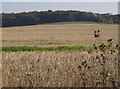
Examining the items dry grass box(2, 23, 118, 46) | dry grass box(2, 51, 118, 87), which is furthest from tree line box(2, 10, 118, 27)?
dry grass box(2, 51, 118, 87)

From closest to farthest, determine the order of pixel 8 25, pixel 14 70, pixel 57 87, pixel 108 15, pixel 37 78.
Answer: pixel 57 87 → pixel 37 78 → pixel 14 70 → pixel 8 25 → pixel 108 15

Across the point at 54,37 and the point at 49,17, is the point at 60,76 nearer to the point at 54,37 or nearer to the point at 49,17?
the point at 54,37

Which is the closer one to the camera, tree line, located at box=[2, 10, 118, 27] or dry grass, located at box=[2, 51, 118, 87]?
dry grass, located at box=[2, 51, 118, 87]

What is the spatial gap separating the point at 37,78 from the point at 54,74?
20.8 inches

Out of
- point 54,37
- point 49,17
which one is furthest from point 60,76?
point 49,17

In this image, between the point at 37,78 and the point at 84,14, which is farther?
the point at 84,14

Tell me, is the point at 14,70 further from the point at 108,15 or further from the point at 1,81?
the point at 108,15

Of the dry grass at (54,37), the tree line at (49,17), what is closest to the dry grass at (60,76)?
the dry grass at (54,37)

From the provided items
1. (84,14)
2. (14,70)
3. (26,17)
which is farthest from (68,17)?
(14,70)

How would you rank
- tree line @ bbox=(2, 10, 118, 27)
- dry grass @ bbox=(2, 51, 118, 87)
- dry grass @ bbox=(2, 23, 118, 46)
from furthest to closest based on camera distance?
tree line @ bbox=(2, 10, 118, 27), dry grass @ bbox=(2, 23, 118, 46), dry grass @ bbox=(2, 51, 118, 87)

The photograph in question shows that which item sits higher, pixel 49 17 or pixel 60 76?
pixel 60 76

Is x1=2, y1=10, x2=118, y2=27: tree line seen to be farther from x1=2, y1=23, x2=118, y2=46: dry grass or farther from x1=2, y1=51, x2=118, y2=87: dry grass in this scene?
x1=2, y1=51, x2=118, y2=87: dry grass

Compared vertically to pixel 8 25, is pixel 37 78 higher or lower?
higher

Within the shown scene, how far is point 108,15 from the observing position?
86.3 m
